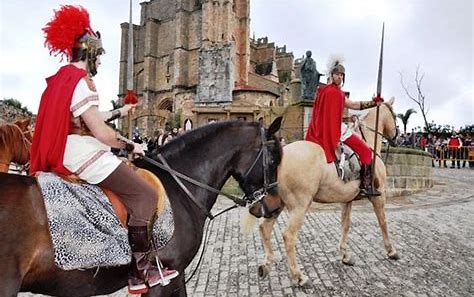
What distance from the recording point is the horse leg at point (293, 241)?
5.12 metres

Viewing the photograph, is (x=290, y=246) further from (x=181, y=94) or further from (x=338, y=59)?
(x=181, y=94)

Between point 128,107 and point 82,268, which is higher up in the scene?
point 128,107

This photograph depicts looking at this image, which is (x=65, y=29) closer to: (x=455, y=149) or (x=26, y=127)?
(x=26, y=127)

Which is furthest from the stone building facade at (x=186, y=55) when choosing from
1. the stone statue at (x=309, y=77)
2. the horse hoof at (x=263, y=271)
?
the horse hoof at (x=263, y=271)

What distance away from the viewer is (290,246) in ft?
17.4

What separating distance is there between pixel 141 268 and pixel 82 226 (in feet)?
1.72

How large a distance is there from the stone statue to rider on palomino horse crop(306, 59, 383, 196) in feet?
33.3

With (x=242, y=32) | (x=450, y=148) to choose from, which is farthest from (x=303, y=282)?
(x=242, y=32)

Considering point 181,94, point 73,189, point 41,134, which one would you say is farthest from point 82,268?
point 181,94

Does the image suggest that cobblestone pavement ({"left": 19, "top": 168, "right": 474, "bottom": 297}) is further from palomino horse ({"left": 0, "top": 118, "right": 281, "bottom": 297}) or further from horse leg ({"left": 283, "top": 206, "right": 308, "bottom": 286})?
palomino horse ({"left": 0, "top": 118, "right": 281, "bottom": 297})

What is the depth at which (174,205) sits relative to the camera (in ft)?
10.2

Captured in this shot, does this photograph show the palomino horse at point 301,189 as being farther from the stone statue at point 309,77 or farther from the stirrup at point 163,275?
the stone statue at point 309,77

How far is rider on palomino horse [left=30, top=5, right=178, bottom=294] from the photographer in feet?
8.49

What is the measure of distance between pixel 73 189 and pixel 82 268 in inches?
21.5
